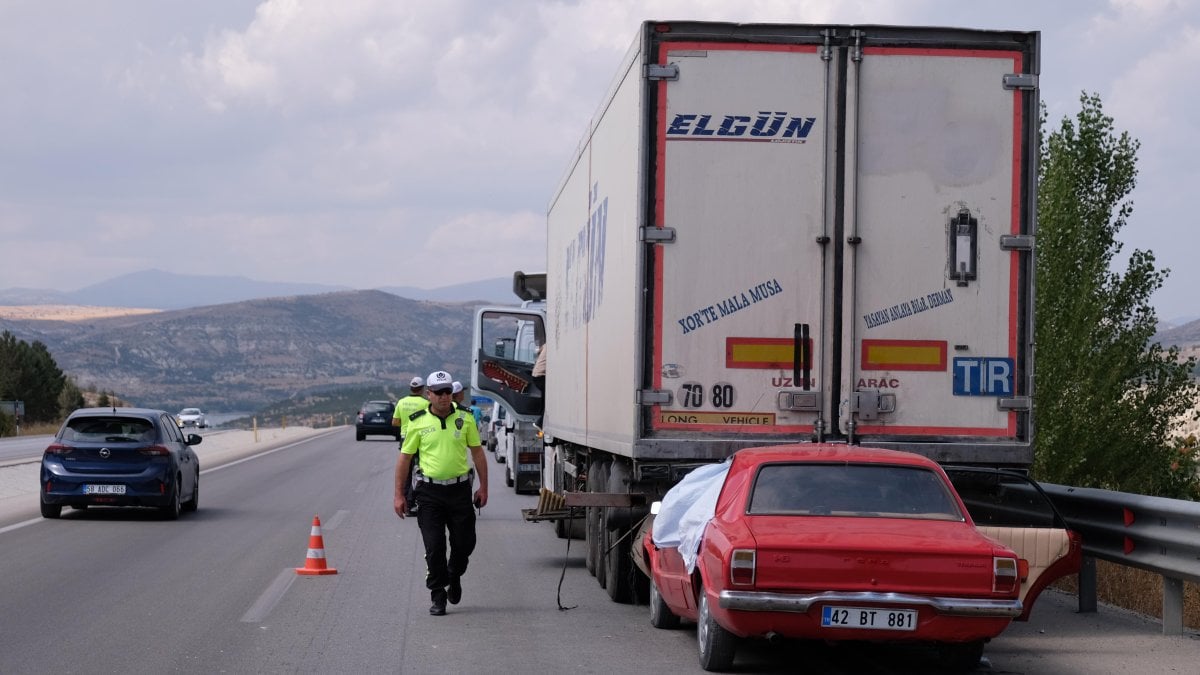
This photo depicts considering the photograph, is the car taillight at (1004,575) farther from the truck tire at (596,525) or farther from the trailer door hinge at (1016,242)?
the truck tire at (596,525)

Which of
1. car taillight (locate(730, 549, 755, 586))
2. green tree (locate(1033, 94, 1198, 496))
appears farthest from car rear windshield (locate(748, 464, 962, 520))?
green tree (locate(1033, 94, 1198, 496))

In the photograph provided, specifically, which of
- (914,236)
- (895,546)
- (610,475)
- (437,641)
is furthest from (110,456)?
(895,546)

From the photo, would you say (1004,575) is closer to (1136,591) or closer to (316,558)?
(1136,591)

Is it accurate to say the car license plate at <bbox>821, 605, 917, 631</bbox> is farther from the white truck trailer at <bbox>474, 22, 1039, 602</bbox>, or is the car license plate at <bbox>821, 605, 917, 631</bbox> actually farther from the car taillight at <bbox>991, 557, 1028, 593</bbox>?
the white truck trailer at <bbox>474, 22, 1039, 602</bbox>

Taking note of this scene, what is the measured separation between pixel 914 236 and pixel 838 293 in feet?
2.22

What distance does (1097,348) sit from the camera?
2914 cm

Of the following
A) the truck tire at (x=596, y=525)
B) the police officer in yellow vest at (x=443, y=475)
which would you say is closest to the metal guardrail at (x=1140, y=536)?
the truck tire at (x=596, y=525)

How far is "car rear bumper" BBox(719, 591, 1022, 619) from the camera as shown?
8188mm

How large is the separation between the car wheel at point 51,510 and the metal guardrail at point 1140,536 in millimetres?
13175

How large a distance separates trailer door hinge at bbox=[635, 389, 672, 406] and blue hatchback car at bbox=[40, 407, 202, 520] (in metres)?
10.8

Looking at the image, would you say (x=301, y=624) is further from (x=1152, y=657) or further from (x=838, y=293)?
(x=1152, y=657)

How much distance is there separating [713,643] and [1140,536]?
3741 mm

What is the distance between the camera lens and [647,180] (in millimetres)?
10719

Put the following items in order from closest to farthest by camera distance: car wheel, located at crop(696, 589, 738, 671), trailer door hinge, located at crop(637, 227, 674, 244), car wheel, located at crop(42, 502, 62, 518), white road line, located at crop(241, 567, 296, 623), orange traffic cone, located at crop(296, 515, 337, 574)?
1. car wheel, located at crop(696, 589, 738, 671)
2. trailer door hinge, located at crop(637, 227, 674, 244)
3. white road line, located at crop(241, 567, 296, 623)
4. orange traffic cone, located at crop(296, 515, 337, 574)
5. car wheel, located at crop(42, 502, 62, 518)
